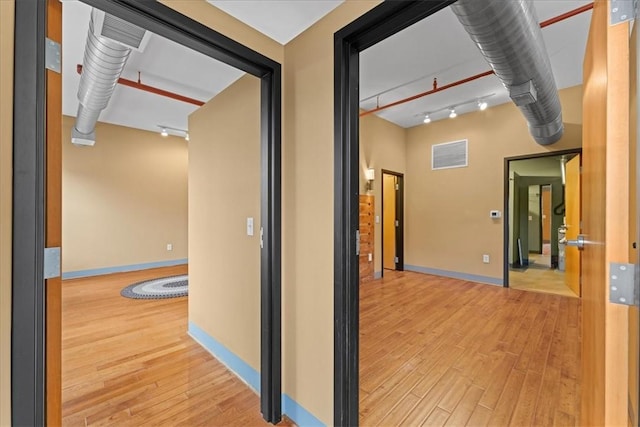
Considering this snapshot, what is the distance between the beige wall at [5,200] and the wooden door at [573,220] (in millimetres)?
5377

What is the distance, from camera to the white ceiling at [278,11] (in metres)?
1.75

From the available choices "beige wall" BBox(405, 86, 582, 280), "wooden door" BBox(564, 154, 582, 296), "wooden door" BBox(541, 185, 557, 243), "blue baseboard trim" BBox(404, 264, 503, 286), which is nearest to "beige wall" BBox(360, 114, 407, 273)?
"beige wall" BBox(405, 86, 582, 280)

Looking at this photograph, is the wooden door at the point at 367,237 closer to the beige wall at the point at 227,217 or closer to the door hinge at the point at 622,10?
the beige wall at the point at 227,217

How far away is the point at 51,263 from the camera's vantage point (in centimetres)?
93

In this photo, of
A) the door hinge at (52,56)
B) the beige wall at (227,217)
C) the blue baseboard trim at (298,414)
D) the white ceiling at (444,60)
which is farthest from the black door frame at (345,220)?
the white ceiling at (444,60)

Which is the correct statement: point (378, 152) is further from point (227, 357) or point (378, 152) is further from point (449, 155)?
point (227, 357)

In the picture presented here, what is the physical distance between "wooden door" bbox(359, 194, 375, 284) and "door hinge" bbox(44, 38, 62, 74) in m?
4.11

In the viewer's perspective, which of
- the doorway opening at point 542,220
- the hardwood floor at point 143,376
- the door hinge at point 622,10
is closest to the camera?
the door hinge at point 622,10

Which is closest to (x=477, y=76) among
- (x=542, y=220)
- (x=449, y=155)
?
(x=449, y=155)

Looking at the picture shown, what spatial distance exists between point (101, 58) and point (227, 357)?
7.88 ft

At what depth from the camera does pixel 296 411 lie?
5.32ft

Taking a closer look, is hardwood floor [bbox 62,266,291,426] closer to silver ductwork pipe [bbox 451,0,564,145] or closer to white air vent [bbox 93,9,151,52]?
white air vent [bbox 93,9,151,52]

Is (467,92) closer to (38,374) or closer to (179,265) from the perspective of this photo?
(38,374)

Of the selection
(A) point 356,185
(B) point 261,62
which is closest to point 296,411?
(A) point 356,185
